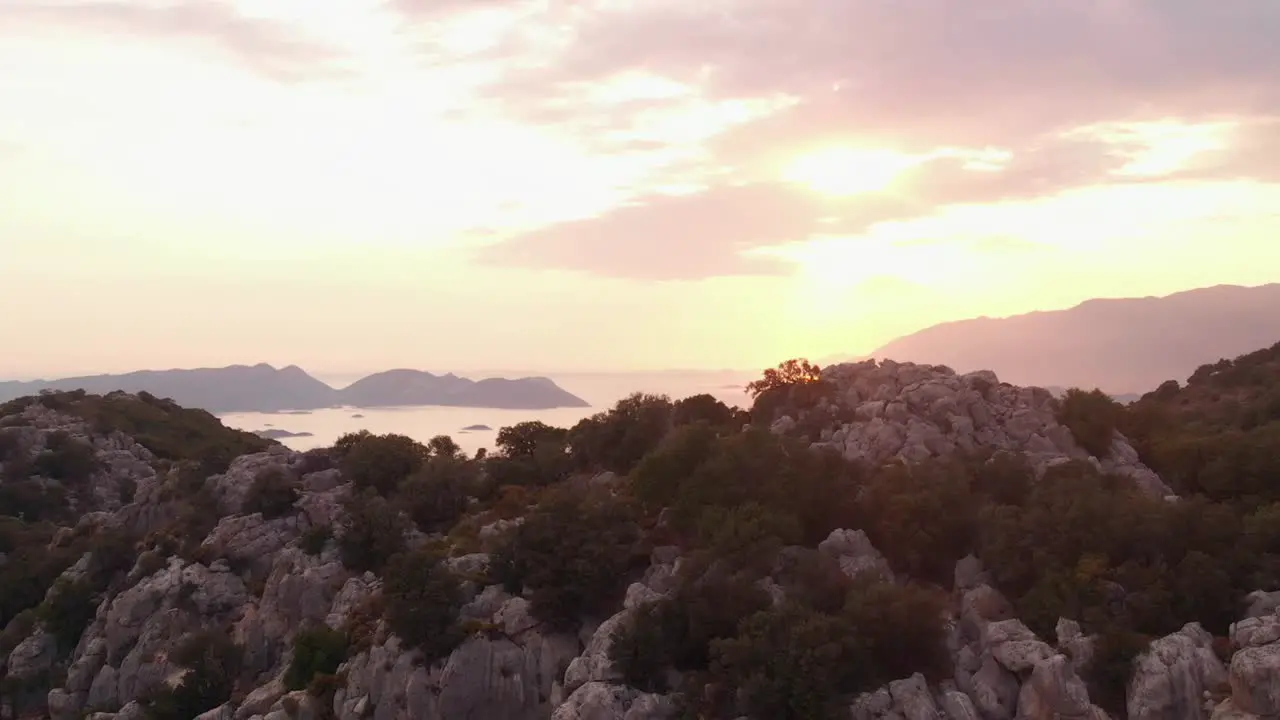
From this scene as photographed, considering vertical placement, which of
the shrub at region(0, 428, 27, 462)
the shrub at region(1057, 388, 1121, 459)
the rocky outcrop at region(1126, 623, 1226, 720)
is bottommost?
the rocky outcrop at region(1126, 623, 1226, 720)

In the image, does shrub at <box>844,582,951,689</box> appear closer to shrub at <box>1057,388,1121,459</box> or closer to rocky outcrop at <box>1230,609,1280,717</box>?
rocky outcrop at <box>1230,609,1280,717</box>

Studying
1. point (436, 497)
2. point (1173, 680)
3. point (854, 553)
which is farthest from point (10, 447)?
point (1173, 680)

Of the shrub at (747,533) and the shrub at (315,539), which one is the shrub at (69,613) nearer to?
the shrub at (315,539)

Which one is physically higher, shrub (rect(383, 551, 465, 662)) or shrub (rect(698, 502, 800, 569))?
shrub (rect(698, 502, 800, 569))

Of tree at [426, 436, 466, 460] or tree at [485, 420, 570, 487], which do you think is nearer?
tree at [485, 420, 570, 487]

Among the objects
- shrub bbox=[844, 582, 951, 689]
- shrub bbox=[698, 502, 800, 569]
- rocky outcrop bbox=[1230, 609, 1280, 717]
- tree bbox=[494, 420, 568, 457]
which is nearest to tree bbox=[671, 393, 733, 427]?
tree bbox=[494, 420, 568, 457]

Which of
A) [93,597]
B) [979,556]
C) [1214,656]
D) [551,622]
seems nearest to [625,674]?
[551,622]

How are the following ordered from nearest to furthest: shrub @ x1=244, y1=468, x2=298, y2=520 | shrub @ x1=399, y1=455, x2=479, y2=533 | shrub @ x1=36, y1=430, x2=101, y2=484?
shrub @ x1=399, y1=455, x2=479, y2=533 < shrub @ x1=244, y1=468, x2=298, y2=520 < shrub @ x1=36, y1=430, x2=101, y2=484
